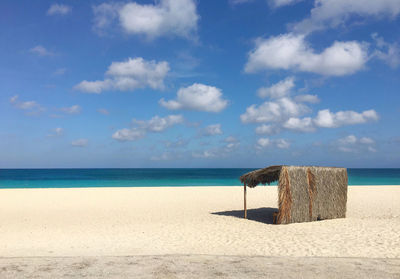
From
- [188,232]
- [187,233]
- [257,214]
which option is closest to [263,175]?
[257,214]

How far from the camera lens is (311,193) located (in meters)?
12.7

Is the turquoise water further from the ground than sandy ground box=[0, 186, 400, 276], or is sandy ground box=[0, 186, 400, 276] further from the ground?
sandy ground box=[0, 186, 400, 276]

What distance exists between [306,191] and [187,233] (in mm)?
4866

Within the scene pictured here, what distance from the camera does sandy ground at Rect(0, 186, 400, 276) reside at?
8.43 m

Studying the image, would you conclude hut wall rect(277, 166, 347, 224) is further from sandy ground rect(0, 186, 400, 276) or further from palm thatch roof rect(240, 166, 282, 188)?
palm thatch roof rect(240, 166, 282, 188)

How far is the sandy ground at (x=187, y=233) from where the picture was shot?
8430 mm

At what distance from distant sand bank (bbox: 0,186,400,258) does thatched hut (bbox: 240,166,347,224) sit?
0.51 metres

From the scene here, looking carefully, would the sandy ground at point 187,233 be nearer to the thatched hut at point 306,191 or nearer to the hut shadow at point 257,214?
the hut shadow at point 257,214

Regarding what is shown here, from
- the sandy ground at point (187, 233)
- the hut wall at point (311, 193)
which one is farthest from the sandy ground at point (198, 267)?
the hut wall at point (311, 193)

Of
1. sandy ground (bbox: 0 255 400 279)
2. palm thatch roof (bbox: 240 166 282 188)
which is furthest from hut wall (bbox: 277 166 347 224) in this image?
sandy ground (bbox: 0 255 400 279)

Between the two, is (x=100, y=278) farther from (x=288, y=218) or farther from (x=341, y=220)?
(x=341, y=220)

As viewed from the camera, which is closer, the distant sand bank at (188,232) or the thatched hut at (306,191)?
the distant sand bank at (188,232)

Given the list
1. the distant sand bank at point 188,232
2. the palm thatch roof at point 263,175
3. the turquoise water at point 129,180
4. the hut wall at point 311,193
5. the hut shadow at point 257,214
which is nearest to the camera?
the distant sand bank at point 188,232

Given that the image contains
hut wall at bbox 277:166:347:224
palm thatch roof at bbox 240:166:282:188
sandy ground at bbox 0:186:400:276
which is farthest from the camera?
palm thatch roof at bbox 240:166:282:188
